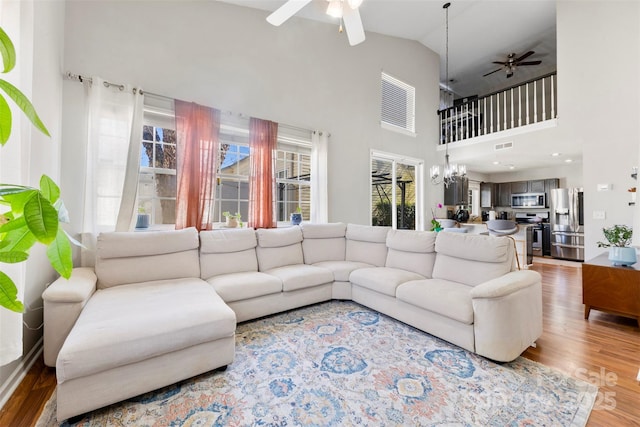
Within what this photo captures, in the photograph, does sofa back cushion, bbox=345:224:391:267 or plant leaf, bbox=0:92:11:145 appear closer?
plant leaf, bbox=0:92:11:145

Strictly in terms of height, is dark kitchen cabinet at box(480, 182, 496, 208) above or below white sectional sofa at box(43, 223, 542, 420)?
above

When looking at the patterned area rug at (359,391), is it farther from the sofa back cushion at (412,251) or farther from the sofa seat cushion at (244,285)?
the sofa back cushion at (412,251)

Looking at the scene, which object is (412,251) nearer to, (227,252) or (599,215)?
(227,252)

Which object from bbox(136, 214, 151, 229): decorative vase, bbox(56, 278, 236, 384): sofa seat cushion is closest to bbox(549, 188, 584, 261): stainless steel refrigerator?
bbox(56, 278, 236, 384): sofa seat cushion

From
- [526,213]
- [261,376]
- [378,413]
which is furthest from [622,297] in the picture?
[526,213]

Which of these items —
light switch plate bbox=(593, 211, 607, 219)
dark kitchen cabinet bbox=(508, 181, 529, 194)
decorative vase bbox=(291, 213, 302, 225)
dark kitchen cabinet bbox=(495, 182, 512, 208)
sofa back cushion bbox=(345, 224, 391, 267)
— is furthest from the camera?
dark kitchen cabinet bbox=(495, 182, 512, 208)

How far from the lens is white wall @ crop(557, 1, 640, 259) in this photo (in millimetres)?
3674

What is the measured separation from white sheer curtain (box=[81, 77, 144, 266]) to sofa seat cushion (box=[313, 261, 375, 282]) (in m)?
2.24

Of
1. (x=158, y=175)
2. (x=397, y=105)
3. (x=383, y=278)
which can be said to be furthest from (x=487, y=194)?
(x=158, y=175)

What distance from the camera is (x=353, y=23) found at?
2506 millimetres

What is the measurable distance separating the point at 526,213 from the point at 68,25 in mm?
9596

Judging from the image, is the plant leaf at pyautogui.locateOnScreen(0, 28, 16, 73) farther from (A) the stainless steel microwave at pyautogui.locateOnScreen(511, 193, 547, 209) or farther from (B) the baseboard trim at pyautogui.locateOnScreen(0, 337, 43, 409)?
(A) the stainless steel microwave at pyautogui.locateOnScreen(511, 193, 547, 209)

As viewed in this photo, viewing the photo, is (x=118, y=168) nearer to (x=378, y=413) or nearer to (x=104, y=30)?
(x=104, y=30)

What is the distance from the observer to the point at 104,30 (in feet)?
9.08
